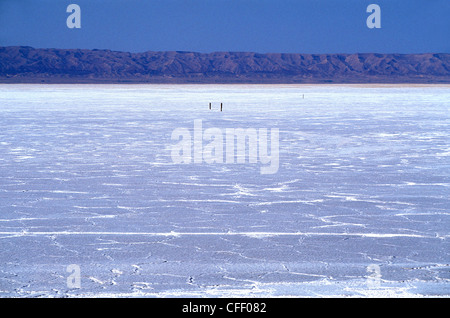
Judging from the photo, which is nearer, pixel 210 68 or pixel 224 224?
pixel 224 224

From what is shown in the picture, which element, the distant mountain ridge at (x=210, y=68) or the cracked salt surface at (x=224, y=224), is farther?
the distant mountain ridge at (x=210, y=68)

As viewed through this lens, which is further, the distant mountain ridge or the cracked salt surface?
the distant mountain ridge

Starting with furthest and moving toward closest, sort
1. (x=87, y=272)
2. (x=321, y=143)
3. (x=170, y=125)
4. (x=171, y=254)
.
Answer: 1. (x=170, y=125)
2. (x=321, y=143)
3. (x=171, y=254)
4. (x=87, y=272)

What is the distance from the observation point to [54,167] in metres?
8.71

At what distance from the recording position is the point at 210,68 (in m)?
155

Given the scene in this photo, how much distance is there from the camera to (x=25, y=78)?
134 meters

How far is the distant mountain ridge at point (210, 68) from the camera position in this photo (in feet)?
463

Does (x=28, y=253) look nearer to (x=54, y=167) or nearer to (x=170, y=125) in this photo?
(x=54, y=167)

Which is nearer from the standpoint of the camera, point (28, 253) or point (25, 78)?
point (28, 253)

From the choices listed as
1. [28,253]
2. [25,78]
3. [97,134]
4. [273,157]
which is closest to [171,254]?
[28,253]

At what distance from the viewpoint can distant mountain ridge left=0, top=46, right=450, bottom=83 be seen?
14125 centimetres
